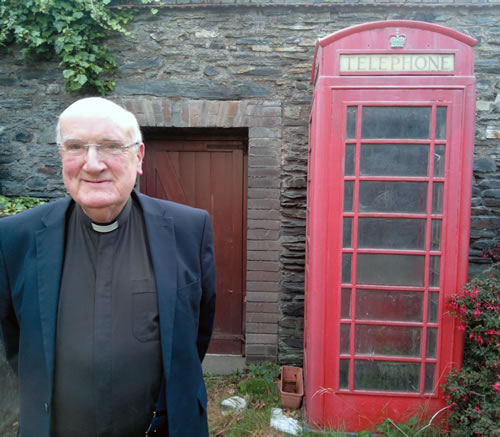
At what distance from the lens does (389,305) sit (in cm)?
269

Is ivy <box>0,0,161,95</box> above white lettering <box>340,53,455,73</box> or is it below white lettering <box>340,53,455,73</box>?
above

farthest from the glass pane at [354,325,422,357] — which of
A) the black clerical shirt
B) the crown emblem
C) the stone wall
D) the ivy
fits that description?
the ivy

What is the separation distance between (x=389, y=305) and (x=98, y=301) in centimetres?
202

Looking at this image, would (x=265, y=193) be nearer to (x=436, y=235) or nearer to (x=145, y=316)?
(x=436, y=235)

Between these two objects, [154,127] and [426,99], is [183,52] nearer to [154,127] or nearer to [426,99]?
[154,127]

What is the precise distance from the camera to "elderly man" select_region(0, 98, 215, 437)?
1.56 meters

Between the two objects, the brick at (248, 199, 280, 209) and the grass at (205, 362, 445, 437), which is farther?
the brick at (248, 199, 280, 209)

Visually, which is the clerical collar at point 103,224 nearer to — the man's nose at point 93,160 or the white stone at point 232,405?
the man's nose at point 93,160

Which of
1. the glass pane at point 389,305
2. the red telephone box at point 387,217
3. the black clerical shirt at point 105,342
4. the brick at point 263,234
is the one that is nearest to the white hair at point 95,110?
the black clerical shirt at point 105,342

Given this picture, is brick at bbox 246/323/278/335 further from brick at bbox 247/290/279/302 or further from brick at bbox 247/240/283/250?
brick at bbox 247/240/283/250

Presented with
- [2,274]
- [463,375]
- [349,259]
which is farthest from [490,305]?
[2,274]

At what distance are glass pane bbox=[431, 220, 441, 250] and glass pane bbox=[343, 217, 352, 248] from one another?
0.57m

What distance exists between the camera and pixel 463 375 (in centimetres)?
254

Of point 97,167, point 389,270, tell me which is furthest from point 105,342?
point 389,270
